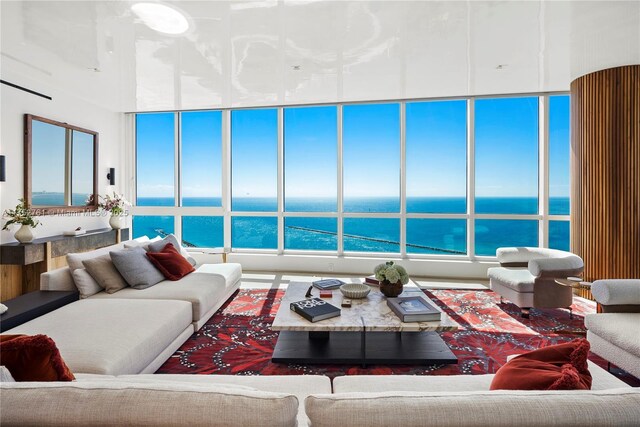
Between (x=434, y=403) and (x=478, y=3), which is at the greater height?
(x=478, y=3)

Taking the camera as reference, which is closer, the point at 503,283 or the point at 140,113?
the point at 503,283

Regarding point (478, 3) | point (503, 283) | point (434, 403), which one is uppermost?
point (478, 3)

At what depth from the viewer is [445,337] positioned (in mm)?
3133

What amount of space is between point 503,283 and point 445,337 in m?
1.32

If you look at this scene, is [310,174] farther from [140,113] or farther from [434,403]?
[434,403]

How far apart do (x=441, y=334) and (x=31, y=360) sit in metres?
3.03

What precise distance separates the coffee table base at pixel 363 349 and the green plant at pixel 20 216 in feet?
11.9

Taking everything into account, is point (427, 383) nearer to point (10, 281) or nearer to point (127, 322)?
point (127, 322)

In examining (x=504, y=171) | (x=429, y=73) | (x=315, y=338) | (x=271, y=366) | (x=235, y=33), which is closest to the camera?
(x=271, y=366)

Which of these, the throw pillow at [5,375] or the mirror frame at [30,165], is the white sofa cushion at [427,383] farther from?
the mirror frame at [30,165]

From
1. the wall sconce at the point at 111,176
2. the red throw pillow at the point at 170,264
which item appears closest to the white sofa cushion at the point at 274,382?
the red throw pillow at the point at 170,264

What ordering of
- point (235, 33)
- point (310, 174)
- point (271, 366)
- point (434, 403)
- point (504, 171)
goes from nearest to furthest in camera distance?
point (434, 403)
point (271, 366)
point (235, 33)
point (504, 171)
point (310, 174)

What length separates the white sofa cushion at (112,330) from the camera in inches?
73.8

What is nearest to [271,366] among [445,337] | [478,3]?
[445,337]
